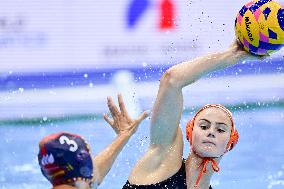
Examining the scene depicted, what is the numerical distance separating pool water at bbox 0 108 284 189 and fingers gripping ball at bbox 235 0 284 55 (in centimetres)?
265

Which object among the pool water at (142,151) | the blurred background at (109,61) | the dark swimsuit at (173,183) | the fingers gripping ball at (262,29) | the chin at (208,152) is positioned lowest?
the pool water at (142,151)

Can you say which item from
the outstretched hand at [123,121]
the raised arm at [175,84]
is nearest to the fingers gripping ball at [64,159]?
the outstretched hand at [123,121]

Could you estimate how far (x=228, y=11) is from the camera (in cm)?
776

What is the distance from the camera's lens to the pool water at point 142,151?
5.94m

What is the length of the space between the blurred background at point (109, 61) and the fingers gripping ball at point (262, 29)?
150 inches

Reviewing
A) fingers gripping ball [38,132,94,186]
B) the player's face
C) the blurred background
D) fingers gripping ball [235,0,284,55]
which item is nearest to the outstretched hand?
the player's face

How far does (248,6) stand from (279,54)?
4633mm

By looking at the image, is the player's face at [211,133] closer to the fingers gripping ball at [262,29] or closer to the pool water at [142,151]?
the fingers gripping ball at [262,29]

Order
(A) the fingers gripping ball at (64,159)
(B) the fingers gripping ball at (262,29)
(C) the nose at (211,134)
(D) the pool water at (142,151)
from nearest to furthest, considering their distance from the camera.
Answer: (A) the fingers gripping ball at (64,159) < (B) the fingers gripping ball at (262,29) < (C) the nose at (211,134) < (D) the pool water at (142,151)

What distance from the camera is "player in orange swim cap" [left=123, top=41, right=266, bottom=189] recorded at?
133 inches

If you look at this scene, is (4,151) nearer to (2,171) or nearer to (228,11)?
(2,171)

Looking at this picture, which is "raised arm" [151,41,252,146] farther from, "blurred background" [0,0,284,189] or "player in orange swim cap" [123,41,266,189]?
"blurred background" [0,0,284,189]

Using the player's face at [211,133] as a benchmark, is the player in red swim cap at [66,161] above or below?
above

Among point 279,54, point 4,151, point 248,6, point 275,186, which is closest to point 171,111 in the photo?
point 248,6
